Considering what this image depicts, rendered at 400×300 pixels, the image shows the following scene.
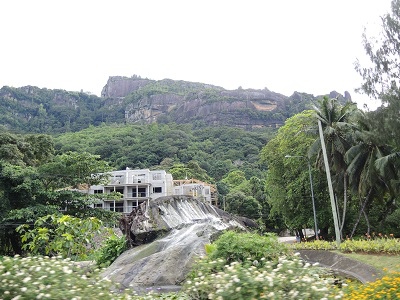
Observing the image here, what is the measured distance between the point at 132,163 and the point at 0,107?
59741mm

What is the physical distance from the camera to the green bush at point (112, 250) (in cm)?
1380

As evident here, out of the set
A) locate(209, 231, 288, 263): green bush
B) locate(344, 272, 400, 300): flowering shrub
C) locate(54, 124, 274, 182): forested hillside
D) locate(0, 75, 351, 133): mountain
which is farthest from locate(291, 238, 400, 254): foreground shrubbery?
locate(0, 75, 351, 133): mountain

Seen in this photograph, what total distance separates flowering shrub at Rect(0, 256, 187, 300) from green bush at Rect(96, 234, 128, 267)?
10031 mm

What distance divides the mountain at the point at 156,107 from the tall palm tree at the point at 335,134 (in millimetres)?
90792

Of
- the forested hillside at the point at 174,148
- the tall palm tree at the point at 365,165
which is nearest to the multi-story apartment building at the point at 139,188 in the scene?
the forested hillside at the point at 174,148

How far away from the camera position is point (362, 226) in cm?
2858

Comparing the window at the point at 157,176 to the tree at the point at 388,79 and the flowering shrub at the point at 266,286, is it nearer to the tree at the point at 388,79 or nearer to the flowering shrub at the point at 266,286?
the tree at the point at 388,79

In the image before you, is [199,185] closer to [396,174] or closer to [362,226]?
[362,226]

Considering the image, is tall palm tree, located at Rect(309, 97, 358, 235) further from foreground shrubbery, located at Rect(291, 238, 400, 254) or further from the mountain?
the mountain

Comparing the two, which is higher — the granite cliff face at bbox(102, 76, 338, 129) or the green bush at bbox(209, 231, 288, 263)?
the granite cliff face at bbox(102, 76, 338, 129)

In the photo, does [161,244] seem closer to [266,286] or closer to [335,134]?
[266,286]

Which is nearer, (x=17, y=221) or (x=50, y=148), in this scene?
(x=17, y=221)

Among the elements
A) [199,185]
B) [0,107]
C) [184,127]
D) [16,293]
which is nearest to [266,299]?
[16,293]

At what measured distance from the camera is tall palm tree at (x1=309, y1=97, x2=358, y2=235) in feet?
82.2
